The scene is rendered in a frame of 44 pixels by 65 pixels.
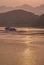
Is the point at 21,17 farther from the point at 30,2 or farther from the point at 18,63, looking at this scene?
the point at 18,63

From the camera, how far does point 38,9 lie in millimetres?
A: 68062

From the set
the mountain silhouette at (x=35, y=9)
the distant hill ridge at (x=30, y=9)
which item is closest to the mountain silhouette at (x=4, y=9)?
the distant hill ridge at (x=30, y=9)

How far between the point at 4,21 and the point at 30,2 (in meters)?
7.99

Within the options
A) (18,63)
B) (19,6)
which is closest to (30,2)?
(19,6)

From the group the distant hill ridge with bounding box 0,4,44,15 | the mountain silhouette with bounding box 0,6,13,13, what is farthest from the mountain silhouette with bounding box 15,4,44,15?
the mountain silhouette with bounding box 0,6,13,13

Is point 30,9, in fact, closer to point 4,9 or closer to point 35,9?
point 35,9

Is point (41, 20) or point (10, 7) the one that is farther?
point (41, 20)

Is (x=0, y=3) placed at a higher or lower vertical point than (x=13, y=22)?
higher

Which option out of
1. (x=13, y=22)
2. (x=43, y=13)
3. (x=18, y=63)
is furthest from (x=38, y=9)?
(x=18, y=63)

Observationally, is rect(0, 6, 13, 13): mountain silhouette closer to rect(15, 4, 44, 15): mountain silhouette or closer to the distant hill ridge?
the distant hill ridge

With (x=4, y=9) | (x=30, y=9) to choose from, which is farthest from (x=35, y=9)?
(x=4, y=9)

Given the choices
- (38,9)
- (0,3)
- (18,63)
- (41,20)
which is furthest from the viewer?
(41,20)

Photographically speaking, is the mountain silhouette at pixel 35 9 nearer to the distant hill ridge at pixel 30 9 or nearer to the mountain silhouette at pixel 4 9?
the distant hill ridge at pixel 30 9

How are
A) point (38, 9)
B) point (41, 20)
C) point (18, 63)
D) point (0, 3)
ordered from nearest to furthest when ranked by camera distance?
point (18, 63) → point (0, 3) → point (38, 9) → point (41, 20)
